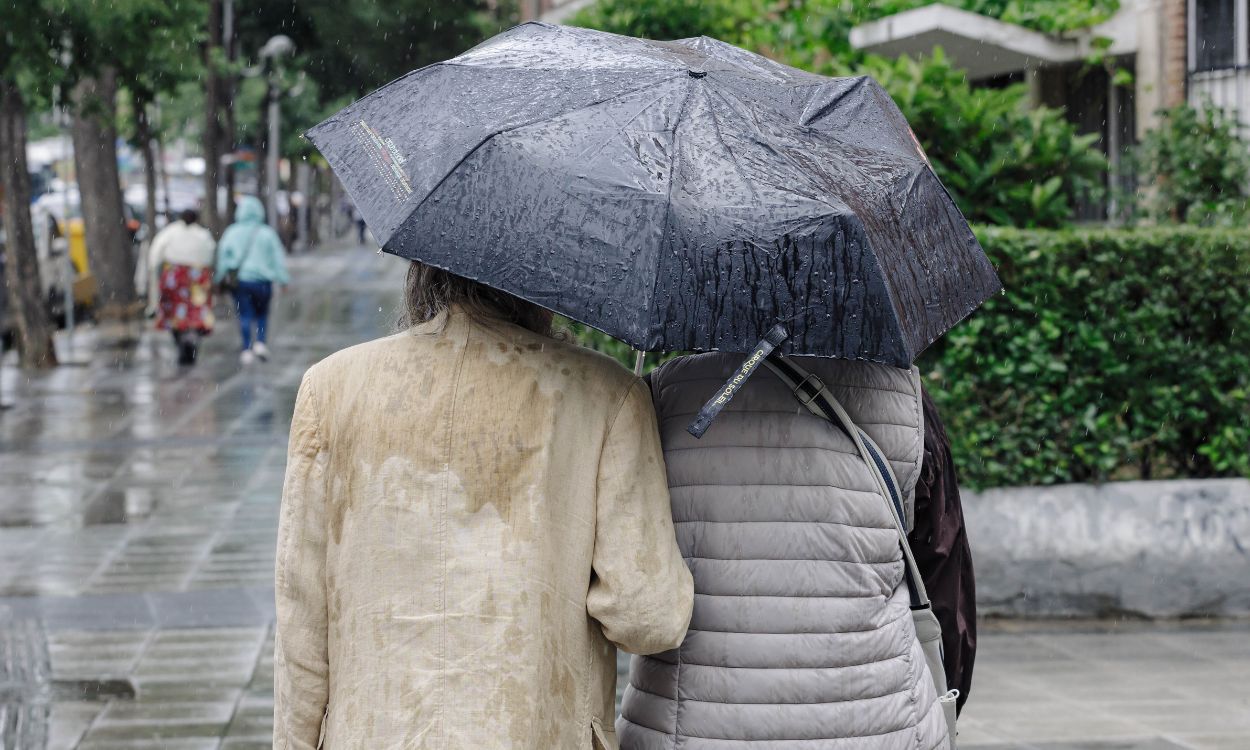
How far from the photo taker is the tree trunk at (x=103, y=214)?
21922mm

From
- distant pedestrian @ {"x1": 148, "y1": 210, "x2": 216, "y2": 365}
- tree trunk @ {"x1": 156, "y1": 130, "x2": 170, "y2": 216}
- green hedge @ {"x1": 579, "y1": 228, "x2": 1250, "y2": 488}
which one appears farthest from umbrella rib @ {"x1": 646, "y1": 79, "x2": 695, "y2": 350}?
tree trunk @ {"x1": 156, "y1": 130, "x2": 170, "y2": 216}

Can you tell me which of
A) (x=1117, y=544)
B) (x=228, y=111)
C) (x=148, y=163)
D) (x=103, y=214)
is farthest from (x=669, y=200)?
(x=228, y=111)

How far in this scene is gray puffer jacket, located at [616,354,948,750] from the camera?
254 centimetres

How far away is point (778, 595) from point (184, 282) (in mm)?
15531

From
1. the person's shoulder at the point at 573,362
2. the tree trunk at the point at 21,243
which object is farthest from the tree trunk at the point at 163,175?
the person's shoulder at the point at 573,362

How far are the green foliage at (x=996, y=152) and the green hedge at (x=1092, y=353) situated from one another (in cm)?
66

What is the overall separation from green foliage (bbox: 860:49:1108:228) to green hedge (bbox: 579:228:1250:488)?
665 millimetres

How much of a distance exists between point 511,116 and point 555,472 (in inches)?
23.3

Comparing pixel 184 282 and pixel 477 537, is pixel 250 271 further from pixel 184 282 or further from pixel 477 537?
pixel 477 537

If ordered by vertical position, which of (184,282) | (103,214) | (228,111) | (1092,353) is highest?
(228,111)

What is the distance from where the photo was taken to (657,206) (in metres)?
2.41

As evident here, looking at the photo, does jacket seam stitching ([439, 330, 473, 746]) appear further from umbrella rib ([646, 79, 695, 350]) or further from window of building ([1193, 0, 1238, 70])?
window of building ([1193, 0, 1238, 70])

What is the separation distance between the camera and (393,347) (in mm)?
2582

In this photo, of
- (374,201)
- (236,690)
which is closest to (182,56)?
(236,690)
